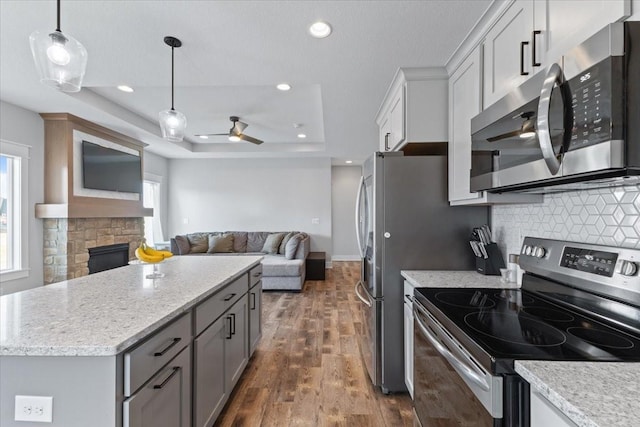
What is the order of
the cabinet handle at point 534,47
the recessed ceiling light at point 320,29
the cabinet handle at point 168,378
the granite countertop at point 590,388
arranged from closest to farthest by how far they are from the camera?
the granite countertop at point 590,388 < the cabinet handle at point 168,378 < the cabinet handle at point 534,47 < the recessed ceiling light at point 320,29

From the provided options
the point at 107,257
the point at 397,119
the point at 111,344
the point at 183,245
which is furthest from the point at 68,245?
the point at 397,119

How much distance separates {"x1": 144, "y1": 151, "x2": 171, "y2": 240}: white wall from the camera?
649 centimetres

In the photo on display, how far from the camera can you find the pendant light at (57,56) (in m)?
1.39

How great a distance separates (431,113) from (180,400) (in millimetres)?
2354

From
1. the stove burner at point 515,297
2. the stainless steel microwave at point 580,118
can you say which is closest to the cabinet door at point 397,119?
the stainless steel microwave at point 580,118

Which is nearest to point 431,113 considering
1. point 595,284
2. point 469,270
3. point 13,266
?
point 469,270

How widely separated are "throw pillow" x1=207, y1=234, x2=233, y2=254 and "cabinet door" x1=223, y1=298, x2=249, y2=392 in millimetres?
4232

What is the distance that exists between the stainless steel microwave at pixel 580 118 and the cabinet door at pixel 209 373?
1.67 meters

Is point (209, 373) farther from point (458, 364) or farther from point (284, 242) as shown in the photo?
point (284, 242)

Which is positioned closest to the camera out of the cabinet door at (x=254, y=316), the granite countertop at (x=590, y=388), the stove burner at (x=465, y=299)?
the granite countertop at (x=590, y=388)

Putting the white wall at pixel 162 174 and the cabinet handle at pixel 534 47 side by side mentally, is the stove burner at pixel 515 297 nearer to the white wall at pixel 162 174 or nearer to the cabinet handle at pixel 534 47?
the cabinet handle at pixel 534 47

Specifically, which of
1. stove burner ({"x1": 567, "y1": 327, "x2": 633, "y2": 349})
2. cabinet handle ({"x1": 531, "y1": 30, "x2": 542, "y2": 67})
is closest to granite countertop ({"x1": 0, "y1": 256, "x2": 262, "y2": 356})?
stove burner ({"x1": 567, "y1": 327, "x2": 633, "y2": 349})

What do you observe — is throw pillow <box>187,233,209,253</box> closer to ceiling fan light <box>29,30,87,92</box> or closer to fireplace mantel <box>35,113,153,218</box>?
fireplace mantel <box>35,113,153,218</box>

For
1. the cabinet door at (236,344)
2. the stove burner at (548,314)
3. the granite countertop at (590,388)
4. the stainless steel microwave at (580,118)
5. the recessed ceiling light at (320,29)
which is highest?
the recessed ceiling light at (320,29)
